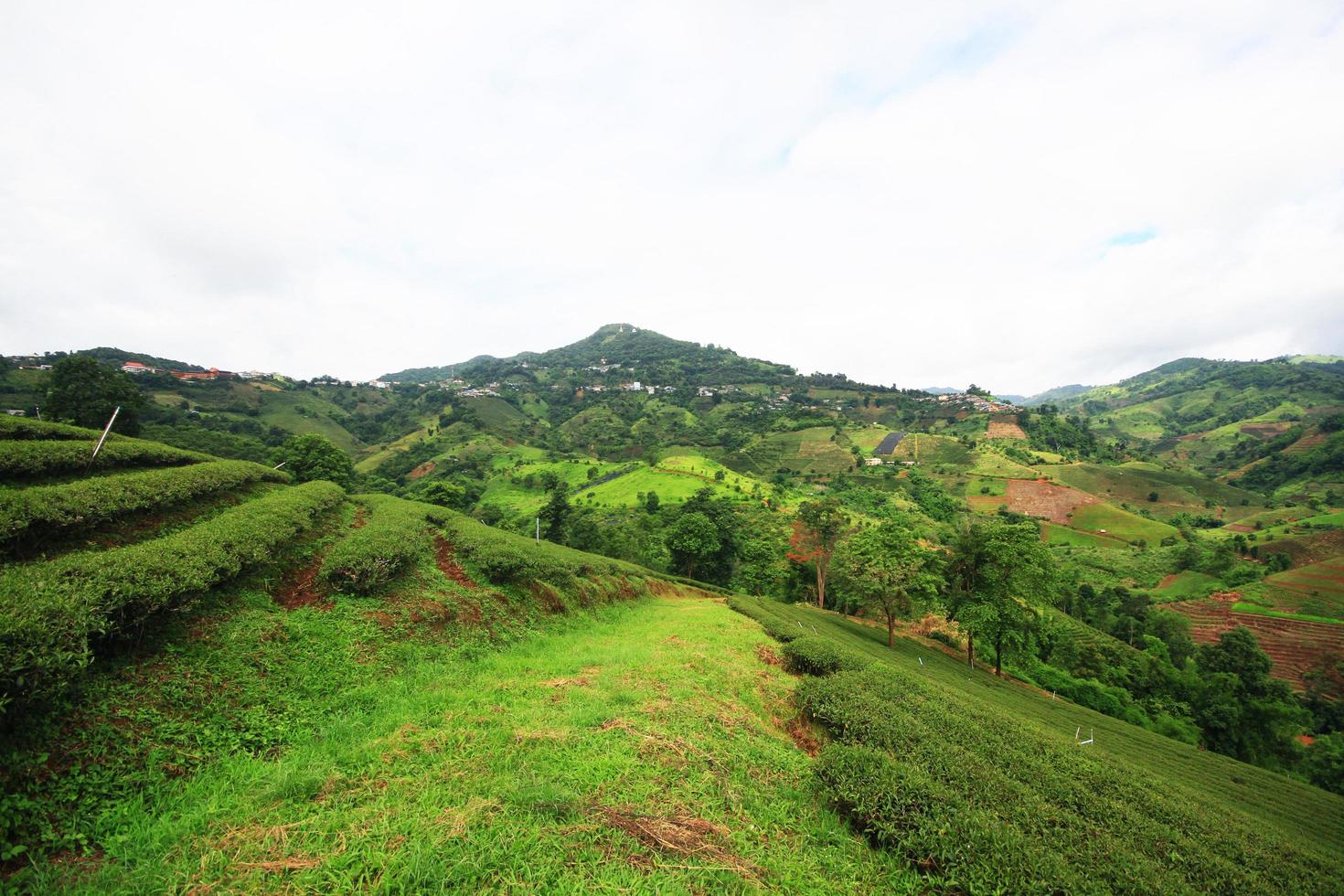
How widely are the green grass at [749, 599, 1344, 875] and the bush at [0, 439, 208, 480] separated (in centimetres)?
2130

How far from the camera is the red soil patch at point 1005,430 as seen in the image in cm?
12446

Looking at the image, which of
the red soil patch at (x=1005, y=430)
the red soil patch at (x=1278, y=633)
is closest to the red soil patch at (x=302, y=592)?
the red soil patch at (x=1278, y=633)

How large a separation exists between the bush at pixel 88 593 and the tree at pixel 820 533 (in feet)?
100.0

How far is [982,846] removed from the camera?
5.00m

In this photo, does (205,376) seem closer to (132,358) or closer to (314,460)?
(132,358)

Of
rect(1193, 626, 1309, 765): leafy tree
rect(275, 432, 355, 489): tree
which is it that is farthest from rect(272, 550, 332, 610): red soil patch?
rect(1193, 626, 1309, 765): leafy tree

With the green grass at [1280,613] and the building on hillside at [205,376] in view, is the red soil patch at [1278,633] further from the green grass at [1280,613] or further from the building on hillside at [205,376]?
the building on hillside at [205,376]

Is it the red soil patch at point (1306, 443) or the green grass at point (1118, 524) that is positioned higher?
the red soil patch at point (1306, 443)

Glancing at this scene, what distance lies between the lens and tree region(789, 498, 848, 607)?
Answer: 1282 inches

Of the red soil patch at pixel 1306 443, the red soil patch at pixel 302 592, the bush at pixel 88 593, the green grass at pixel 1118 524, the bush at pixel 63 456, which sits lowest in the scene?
the green grass at pixel 1118 524

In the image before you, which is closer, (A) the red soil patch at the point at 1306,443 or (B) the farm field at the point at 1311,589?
(B) the farm field at the point at 1311,589

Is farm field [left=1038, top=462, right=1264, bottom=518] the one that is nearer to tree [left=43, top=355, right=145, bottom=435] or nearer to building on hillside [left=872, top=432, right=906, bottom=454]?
building on hillside [left=872, top=432, right=906, bottom=454]

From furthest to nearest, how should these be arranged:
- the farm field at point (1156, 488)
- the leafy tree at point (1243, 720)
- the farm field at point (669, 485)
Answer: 1. the farm field at point (1156, 488)
2. the farm field at point (669, 485)
3. the leafy tree at point (1243, 720)

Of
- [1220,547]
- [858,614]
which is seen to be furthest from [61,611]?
[1220,547]
